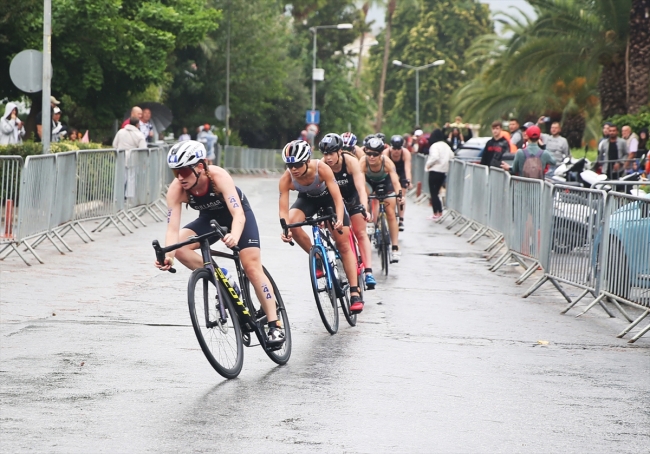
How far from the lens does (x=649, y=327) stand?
34.9 feet

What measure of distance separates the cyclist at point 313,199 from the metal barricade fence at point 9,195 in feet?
14.1

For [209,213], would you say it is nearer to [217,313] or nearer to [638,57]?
[217,313]

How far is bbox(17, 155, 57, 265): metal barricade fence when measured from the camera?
1435 centimetres

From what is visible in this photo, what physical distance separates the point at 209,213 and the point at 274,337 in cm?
100

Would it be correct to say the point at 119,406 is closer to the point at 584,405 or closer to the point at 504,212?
the point at 584,405

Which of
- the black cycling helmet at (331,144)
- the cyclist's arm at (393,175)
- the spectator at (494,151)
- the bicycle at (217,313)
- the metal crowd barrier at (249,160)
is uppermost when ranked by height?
the black cycling helmet at (331,144)

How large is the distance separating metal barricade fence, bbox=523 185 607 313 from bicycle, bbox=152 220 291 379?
15.5ft

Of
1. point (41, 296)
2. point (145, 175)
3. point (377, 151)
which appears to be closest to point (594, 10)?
point (145, 175)

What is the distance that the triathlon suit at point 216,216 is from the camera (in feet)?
28.3

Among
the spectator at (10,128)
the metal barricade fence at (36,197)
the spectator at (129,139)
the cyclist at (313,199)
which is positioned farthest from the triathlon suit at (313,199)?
the spectator at (10,128)

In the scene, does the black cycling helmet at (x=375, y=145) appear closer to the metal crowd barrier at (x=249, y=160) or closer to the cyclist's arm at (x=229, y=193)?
the cyclist's arm at (x=229, y=193)

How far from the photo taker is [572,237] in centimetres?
1290

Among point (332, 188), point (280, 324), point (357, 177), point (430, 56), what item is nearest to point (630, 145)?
point (357, 177)

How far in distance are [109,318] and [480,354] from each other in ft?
10.9
